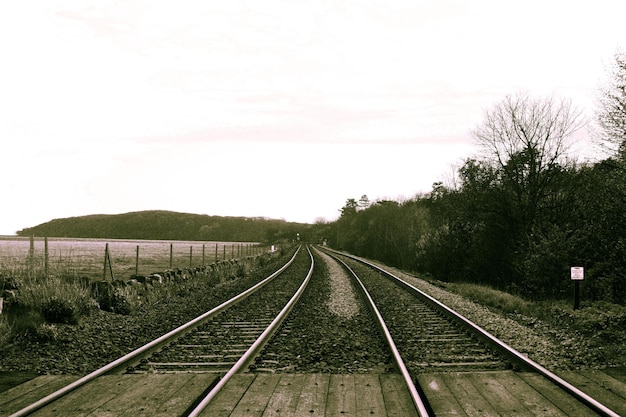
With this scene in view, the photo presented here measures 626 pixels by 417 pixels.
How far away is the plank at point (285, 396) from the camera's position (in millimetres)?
5009

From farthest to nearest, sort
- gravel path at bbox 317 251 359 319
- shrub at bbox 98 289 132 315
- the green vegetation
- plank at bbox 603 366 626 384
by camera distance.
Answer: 1. shrub at bbox 98 289 132 315
2. gravel path at bbox 317 251 359 319
3. the green vegetation
4. plank at bbox 603 366 626 384

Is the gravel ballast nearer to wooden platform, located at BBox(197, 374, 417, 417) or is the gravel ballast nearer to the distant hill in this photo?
wooden platform, located at BBox(197, 374, 417, 417)

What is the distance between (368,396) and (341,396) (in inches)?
11.1

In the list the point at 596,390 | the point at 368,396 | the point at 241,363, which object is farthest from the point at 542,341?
the point at 241,363

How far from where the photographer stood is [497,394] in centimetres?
551

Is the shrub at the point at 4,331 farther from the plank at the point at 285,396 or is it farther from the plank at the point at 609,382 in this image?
the plank at the point at 609,382

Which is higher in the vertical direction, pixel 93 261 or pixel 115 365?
pixel 115 365

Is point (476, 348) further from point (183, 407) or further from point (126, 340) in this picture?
point (126, 340)

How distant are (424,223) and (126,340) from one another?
34491mm

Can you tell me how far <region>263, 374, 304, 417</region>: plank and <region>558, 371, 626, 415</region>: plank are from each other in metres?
3.09

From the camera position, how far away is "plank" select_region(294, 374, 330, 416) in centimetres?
502

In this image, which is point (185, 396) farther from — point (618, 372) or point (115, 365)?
point (618, 372)

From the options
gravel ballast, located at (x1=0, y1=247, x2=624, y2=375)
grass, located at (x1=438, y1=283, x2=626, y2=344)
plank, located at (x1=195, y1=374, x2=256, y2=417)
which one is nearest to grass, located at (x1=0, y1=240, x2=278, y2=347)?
gravel ballast, located at (x1=0, y1=247, x2=624, y2=375)

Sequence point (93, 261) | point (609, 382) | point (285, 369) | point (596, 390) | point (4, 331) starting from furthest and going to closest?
1. point (93, 261)
2. point (4, 331)
3. point (285, 369)
4. point (609, 382)
5. point (596, 390)
